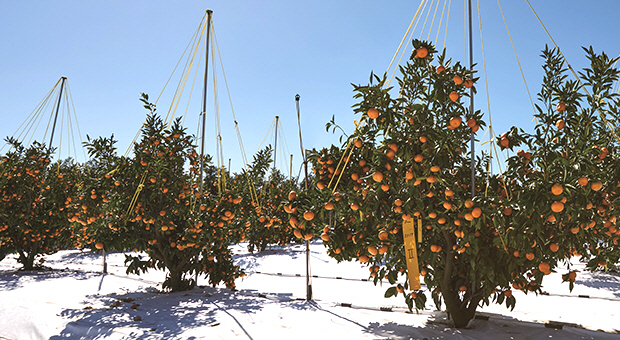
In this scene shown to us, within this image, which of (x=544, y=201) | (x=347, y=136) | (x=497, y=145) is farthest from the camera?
(x=347, y=136)

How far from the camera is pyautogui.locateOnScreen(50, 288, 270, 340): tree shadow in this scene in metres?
3.39

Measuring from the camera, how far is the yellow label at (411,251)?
9.05 feet

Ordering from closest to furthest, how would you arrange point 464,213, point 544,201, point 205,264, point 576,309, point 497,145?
point 544,201 < point 464,213 < point 497,145 < point 576,309 < point 205,264

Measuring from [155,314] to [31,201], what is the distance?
18.4ft

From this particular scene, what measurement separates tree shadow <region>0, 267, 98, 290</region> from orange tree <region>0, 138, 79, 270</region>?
45cm

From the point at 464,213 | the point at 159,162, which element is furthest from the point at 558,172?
the point at 159,162

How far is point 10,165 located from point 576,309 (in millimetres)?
10320

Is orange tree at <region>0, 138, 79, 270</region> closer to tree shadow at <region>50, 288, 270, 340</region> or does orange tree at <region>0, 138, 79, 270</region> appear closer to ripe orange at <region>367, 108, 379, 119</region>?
tree shadow at <region>50, 288, 270, 340</region>

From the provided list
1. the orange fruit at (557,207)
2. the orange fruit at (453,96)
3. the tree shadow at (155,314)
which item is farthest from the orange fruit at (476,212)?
the tree shadow at (155,314)

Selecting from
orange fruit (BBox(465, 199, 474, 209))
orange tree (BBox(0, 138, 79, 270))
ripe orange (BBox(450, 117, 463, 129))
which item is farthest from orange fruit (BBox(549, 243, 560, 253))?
orange tree (BBox(0, 138, 79, 270))

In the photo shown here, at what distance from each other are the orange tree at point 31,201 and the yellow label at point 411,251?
313 inches

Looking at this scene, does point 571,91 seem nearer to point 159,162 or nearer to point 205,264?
point 159,162

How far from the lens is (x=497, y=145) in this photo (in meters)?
3.11

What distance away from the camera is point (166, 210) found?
5.11 metres
